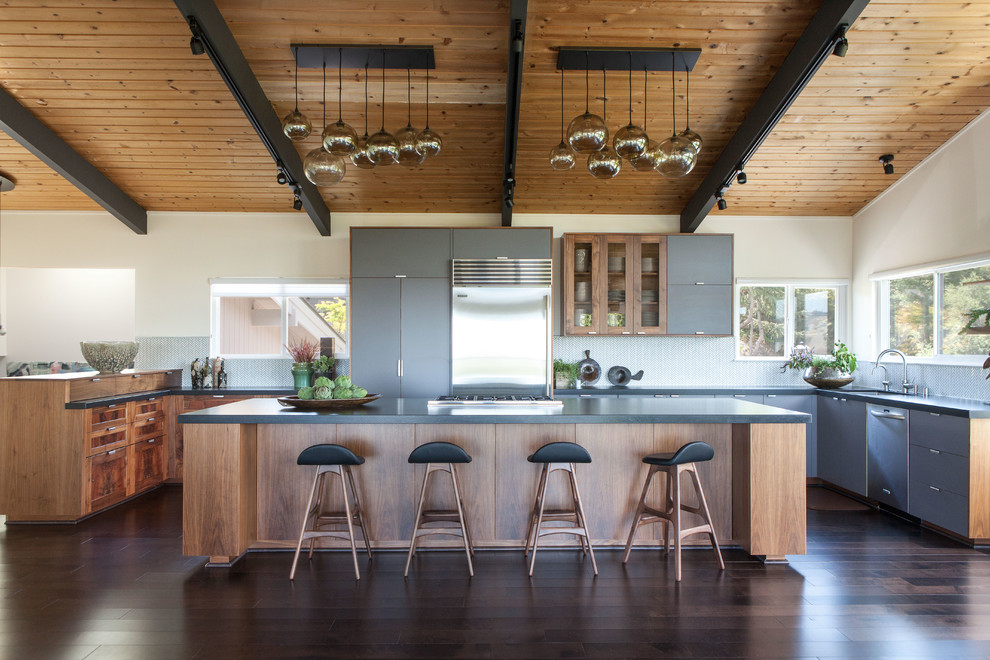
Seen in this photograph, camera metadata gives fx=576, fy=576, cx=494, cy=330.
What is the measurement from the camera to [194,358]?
6223 millimetres

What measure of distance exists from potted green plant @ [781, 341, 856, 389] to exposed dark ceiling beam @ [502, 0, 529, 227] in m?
3.33

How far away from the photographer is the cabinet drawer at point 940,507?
398 cm

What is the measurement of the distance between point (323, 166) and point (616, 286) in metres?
3.49

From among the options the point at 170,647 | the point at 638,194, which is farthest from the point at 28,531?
the point at 638,194

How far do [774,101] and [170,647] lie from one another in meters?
5.08

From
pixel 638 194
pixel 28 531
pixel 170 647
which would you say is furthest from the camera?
pixel 638 194

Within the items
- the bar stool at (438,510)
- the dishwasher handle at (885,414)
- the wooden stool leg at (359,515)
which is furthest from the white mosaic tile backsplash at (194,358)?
the dishwasher handle at (885,414)

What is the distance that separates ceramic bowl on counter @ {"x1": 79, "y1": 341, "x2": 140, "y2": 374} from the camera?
5094 millimetres

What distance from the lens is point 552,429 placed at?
3.84 m

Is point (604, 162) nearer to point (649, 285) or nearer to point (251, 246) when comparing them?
point (649, 285)

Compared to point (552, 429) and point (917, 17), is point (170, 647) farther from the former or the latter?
point (917, 17)

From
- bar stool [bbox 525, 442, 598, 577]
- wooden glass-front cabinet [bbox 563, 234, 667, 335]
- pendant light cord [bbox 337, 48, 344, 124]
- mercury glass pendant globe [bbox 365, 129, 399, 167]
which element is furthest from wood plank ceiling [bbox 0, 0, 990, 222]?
bar stool [bbox 525, 442, 598, 577]

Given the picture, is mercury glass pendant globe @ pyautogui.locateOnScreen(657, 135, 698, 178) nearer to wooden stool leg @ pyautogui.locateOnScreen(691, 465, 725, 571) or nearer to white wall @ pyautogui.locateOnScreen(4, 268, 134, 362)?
wooden stool leg @ pyautogui.locateOnScreen(691, 465, 725, 571)

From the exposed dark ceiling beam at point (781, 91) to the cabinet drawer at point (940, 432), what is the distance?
246 centimetres
